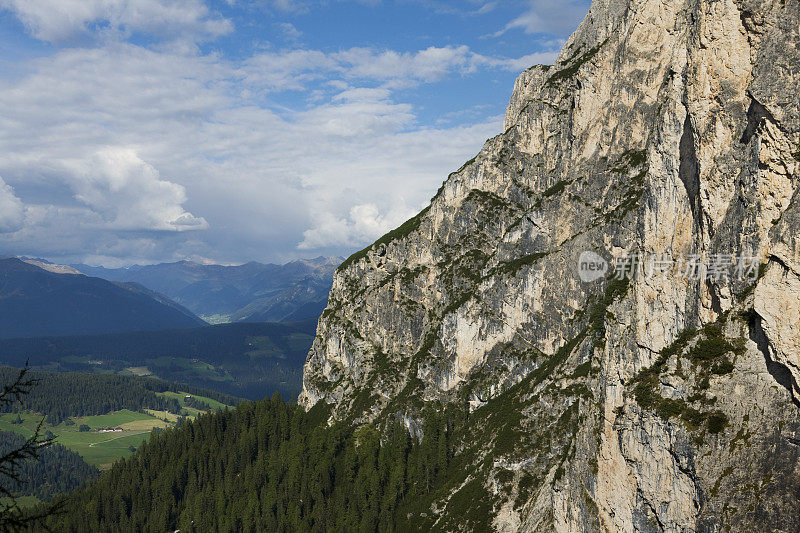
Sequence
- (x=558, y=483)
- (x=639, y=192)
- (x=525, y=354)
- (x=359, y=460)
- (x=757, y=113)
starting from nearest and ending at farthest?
(x=757, y=113) < (x=558, y=483) < (x=639, y=192) < (x=525, y=354) < (x=359, y=460)

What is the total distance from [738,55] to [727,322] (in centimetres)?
3467

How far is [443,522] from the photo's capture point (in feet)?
477

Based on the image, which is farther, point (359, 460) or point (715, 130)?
point (359, 460)

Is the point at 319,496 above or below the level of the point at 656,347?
below

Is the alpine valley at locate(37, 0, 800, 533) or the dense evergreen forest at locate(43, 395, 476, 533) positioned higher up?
the alpine valley at locate(37, 0, 800, 533)

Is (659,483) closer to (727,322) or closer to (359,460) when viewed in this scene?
(727,322)

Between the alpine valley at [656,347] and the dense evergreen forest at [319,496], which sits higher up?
the alpine valley at [656,347]

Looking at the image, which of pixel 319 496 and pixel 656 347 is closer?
pixel 656 347

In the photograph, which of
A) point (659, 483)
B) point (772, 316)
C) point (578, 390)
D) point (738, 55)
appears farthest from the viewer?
point (578, 390)

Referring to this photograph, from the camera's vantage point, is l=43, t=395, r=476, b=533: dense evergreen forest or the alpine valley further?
l=43, t=395, r=476, b=533: dense evergreen forest

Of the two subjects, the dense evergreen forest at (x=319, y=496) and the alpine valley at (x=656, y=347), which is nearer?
the alpine valley at (x=656, y=347)

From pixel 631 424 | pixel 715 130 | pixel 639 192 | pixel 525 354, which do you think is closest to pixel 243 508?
pixel 525 354

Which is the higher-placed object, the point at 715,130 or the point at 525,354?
the point at 715,130

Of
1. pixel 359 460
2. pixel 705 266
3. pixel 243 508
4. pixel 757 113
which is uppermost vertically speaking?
pixel 757 113
